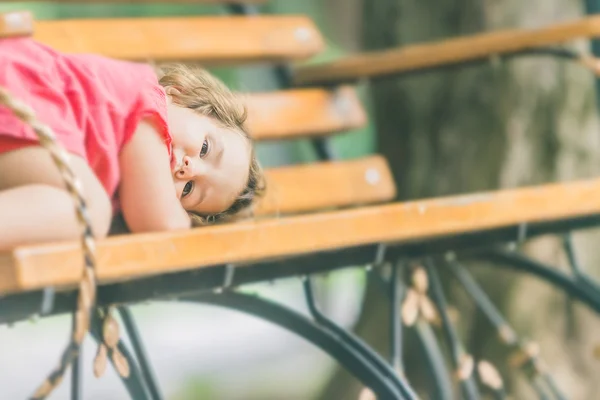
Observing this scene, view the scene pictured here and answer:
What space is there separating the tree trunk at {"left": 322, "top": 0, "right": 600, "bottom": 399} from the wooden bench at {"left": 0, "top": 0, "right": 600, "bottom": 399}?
34cm

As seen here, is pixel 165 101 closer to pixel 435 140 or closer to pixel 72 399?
pixel 72 399

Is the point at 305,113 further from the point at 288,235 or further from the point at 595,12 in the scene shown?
the point at 288,235

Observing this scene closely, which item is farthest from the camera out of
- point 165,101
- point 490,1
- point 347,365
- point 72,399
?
point 490,1

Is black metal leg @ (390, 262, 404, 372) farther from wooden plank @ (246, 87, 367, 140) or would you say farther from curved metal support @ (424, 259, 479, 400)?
wooden plank @ (246, 87, 367, 140)

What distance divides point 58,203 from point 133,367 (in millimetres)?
294

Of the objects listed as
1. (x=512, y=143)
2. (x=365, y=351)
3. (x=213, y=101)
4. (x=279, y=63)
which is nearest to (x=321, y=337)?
(x=365, y=351)

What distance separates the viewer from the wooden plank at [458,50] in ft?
4.95

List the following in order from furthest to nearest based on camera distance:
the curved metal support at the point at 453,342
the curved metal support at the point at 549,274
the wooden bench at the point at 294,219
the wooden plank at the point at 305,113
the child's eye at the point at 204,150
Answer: the wooden plank at the point at 305,113, the curved metal support at the point at 549,274, the curved metal support at the point at 453,342, the wooden bench at the point at 294,219, the child's eye at the point at 204,150

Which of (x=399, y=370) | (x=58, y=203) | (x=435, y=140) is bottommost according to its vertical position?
(x=435, y=140)

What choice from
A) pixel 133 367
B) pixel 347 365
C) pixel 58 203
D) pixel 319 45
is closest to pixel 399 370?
pixel 347 365

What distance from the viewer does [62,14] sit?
2299 mm

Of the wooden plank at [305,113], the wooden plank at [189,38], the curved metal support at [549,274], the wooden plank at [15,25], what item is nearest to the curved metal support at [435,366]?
the curved metal support at [549,274]

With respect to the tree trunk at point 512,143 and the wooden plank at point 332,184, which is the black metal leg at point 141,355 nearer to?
the wooden plank at point 332,184

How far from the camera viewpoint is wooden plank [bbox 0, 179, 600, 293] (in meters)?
0.63
